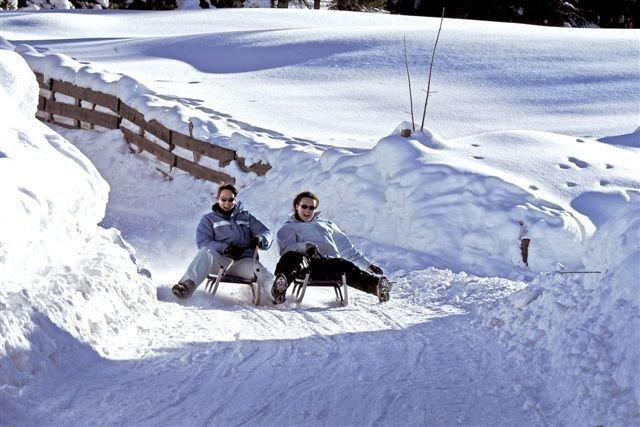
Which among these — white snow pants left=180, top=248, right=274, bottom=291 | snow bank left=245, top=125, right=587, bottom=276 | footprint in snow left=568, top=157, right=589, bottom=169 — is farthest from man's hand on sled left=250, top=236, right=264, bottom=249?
footprint in snow left=568, top=157, right=589, bottom=169

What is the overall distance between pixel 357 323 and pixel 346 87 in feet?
38.9

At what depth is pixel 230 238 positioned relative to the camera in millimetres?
9203

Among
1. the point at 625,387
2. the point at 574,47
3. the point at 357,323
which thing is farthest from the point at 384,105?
the point at 625,387

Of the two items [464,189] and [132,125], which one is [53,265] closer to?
[464,189]

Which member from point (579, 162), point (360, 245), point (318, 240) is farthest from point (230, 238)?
point (579, 162)

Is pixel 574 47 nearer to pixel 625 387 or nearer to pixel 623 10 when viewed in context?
pixel 623 10

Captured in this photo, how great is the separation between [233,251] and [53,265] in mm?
2635

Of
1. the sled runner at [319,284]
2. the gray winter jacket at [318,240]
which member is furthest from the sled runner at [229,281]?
the gray winter jacket at [318,240]

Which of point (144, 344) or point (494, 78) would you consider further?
point (494, 78)

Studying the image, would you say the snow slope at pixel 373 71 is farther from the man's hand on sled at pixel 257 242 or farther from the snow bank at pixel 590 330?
the snow bank at pixel 590 330

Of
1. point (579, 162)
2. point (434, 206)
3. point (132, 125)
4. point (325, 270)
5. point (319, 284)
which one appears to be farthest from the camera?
point (132, 125)

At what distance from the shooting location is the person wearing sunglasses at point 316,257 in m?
8.56

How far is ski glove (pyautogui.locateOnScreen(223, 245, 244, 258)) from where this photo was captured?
902 centimetres

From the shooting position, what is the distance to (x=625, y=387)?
5.26 m
